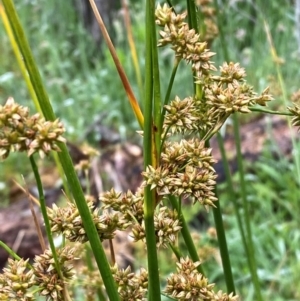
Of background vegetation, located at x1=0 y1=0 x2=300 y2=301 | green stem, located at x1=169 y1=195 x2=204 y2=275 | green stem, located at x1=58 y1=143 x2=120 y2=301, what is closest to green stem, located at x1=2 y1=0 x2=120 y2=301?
green stem, located at x1=58 y1=143 x2=120 y2=301

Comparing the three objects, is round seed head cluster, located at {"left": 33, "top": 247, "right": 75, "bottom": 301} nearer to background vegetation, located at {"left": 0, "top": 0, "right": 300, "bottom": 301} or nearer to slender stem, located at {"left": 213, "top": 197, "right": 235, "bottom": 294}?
slender stem, located at {"left": 213, "top": 197, "right": 235, "bottom": 294}

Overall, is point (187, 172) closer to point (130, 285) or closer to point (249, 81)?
point (130, 285)

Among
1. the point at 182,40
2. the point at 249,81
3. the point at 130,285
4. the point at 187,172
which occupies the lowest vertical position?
the point at 130,285

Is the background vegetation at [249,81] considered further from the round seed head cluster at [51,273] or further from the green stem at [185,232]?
the round seed head cluster at [51,273]

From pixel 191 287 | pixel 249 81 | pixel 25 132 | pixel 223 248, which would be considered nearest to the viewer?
pixel 25 132

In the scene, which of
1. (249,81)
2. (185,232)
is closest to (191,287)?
(185,232)

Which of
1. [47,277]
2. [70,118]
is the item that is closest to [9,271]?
[47,277]

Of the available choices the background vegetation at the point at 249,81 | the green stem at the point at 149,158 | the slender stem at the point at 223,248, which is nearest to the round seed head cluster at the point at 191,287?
the green stem at the point at 149,158

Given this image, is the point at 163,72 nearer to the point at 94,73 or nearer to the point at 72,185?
the point at 94,73
